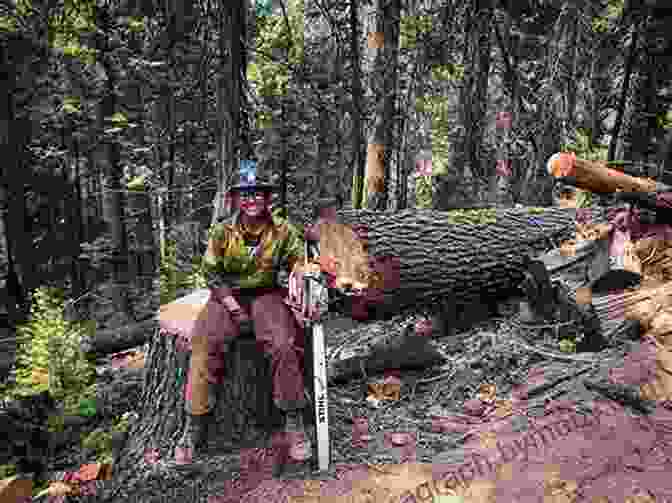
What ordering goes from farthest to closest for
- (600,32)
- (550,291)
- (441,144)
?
1. (441,144)
2. (600,32)
3. (550,291)

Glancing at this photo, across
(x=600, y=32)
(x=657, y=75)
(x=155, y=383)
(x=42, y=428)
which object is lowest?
(x=42, y=428)

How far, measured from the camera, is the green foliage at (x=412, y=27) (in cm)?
721

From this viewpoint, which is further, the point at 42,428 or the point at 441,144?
the point at 441,144

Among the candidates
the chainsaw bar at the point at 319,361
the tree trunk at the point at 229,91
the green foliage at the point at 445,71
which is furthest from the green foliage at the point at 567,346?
the green foliage at the point at 445,71

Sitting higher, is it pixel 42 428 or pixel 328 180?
pixel 328 180

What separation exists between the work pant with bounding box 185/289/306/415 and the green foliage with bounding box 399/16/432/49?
17.8ft

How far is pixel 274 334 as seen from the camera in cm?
321

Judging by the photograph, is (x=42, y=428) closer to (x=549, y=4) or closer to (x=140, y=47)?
(x=140, y=47)

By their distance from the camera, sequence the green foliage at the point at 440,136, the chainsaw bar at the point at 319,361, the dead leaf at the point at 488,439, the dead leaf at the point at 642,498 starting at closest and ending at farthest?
the dead leaf at the point at 642,498, the dead leaf at the point at 488,439, the chainsaw bar at the point at 319,361, the green foliage at the point at 440,136

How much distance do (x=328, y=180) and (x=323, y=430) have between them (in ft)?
37.8

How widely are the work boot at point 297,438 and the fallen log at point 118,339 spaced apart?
5.45 metres

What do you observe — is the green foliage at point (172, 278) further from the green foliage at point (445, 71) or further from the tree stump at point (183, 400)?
the green foliage at point (445, 71)

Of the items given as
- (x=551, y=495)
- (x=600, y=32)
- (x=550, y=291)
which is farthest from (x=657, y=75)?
(x=551, y=495)

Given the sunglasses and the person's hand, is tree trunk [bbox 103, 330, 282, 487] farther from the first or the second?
the sunglasses
